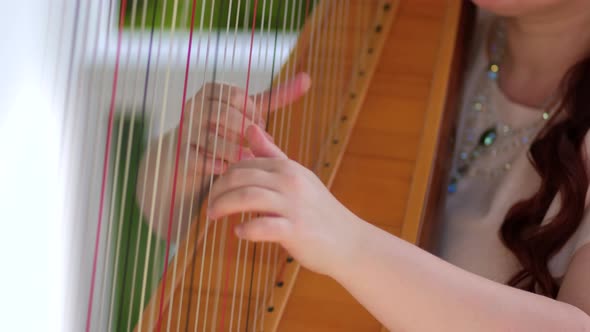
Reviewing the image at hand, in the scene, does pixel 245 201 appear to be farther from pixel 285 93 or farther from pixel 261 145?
pixel 285 93

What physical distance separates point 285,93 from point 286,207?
0.22m

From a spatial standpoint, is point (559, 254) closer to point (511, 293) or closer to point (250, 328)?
point (511, 293)

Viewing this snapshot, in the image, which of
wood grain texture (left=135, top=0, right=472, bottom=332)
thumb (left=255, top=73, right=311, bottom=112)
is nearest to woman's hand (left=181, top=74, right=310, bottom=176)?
thumb (left=255, top=73, right=311, bottom=112)

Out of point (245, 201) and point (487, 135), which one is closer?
point (245, 201)

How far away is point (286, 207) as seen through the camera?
28.5 inches

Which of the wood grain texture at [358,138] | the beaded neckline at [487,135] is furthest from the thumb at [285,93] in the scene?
the beaded neckline at [487,135]

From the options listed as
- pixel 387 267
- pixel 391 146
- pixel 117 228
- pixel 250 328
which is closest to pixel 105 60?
pixel 117 228

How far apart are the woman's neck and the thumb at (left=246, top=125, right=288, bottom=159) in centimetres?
67

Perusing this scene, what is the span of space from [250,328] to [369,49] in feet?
1.94

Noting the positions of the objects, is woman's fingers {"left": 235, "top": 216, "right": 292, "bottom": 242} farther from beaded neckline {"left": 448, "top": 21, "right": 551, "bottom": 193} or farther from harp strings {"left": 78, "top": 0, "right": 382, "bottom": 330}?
beaded neckline {"left": 448, "top": 21, "right": 551, "bottom": 193}

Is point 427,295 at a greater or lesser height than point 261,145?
lesser

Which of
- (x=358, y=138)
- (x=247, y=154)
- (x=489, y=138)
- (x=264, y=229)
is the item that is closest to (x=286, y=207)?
(x=264, y=229)

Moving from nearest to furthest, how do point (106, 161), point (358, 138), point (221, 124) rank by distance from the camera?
point (106, 161) → point (221, 124) → point (358, 138)

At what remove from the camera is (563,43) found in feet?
4.31
